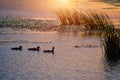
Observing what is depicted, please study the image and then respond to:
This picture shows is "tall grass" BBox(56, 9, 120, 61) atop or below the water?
atop

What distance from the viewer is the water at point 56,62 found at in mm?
18516

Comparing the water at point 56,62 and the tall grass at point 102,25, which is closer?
the water at point 56,62

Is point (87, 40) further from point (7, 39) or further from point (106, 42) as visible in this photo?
point (106, 42)

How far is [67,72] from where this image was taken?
19.1 meters

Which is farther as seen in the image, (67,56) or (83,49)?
(83,49)

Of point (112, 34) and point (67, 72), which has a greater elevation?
point (112, 34)

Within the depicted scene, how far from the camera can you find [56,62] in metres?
21.5

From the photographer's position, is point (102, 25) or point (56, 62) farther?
point (102, 25)

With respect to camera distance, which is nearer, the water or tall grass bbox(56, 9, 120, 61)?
the water

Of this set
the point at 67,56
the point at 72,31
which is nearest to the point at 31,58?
the point at 67,56

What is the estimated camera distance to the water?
729 inches

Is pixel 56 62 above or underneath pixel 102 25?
underneath

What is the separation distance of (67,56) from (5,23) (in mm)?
17803

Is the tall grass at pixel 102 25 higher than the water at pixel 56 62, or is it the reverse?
the tall grass at pixel 102 25
